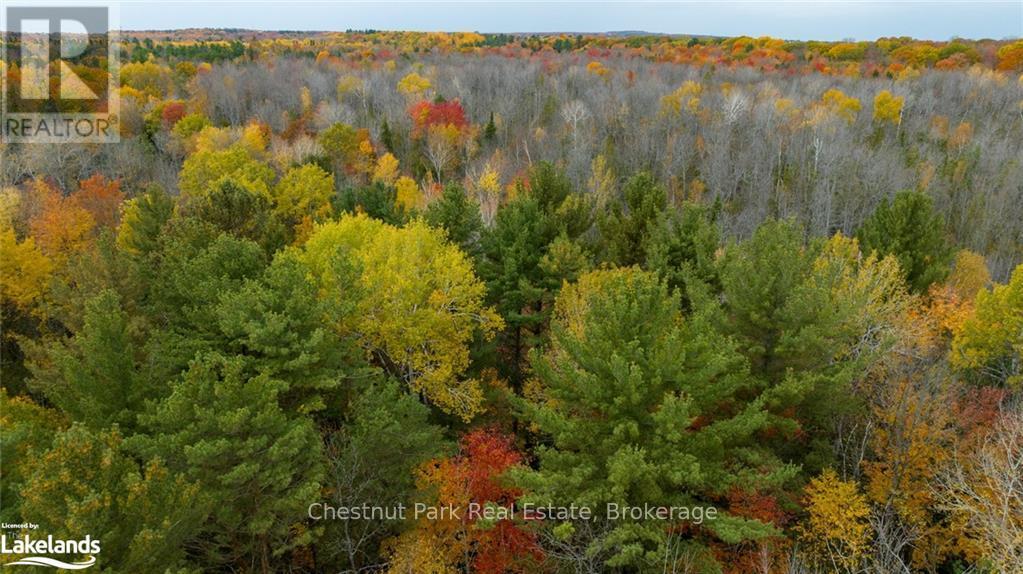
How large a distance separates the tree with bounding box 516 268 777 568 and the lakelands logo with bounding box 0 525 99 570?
8390mm

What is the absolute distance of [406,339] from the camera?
69.0ft

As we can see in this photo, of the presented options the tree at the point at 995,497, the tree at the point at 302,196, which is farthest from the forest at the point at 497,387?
the tree at the point at 302,196

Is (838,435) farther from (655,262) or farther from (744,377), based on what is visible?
(655,262)

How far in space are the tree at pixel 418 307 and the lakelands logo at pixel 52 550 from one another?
35.8 ft

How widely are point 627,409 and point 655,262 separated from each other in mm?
8904

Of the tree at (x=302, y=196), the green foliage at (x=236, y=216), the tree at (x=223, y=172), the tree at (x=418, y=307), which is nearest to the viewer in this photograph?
the tree at (x=418, y=307)

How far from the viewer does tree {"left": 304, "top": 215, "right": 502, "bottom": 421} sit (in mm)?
21078

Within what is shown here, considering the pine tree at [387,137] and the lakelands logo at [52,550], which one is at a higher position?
the pine tree at [387,137]

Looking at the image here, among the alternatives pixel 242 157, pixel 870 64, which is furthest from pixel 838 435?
pixel 870 64

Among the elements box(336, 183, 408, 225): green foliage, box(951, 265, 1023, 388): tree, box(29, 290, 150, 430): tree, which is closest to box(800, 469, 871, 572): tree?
box(951, 265, 1023, 388): tree

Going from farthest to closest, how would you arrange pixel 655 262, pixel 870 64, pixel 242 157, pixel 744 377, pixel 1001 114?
pixel 870 64, pixel 1001 114, pixel 242 157, pixel 655 262, pixel 744 377

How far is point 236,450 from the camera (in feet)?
43.4

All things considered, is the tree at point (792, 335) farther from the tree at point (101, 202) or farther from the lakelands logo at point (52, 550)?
the tree at point (101, 202)

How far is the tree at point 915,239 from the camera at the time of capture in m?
25.4
